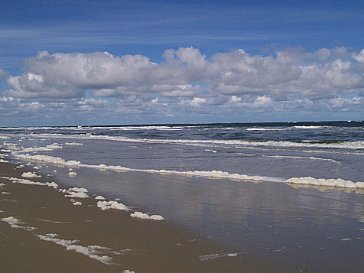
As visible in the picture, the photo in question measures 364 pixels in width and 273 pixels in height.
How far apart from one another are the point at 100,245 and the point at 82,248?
32 centimetres

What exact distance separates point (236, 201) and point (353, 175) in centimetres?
755

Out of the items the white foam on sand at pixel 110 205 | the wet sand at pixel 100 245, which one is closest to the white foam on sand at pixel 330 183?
the white foam on sand at pixel 110 205

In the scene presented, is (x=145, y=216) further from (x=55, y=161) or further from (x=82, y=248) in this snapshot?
(x=55, y=161)

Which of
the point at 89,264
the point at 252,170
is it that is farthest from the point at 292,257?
the point at 252,170

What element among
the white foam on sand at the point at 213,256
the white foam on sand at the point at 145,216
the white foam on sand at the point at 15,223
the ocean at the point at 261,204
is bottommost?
the white foam on sand at the point at 213,256

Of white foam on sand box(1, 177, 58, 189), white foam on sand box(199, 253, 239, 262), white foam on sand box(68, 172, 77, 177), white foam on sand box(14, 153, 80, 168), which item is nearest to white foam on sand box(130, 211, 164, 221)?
white foam on sand box(199, 253, 239, 262)

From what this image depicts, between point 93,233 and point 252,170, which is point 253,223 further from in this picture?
point 252,170

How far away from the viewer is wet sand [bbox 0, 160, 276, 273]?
224 inches

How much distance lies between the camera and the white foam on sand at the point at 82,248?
595 centimetres

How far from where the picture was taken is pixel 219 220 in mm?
8492

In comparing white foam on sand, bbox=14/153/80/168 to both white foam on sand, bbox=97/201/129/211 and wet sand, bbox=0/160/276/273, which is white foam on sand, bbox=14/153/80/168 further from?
wet sand, bbox=0/160/276/273

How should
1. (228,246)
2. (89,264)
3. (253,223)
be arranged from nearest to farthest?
(89,264) < (228,246) < (253,223)

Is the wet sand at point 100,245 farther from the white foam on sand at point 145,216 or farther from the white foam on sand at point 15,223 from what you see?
the white foam on sand at point 145,216

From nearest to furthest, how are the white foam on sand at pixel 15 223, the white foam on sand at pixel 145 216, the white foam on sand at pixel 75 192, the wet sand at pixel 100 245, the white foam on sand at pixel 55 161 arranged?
the wet sand at pixel 100 245, the white foam on sand at pixel 15 223, the white foam on sand at pixel 145 216, the white foam on sand at pixel 75 192, the white foam on sand at pixel 55 161
